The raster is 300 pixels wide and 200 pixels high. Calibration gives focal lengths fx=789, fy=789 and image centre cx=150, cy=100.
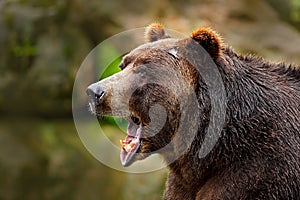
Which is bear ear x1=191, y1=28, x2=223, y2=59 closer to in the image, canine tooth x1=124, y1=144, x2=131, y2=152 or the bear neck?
the bear neck

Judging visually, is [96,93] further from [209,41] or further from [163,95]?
[209,41]

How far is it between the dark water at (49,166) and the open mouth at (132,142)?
477 centimetres

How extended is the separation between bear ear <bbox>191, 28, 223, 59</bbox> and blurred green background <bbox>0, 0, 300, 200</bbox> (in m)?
4.88

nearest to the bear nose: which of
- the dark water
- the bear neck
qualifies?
the bear neck

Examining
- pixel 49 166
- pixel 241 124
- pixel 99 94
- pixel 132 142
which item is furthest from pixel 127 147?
pixel 49 166

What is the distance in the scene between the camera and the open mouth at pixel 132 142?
15.0 ft

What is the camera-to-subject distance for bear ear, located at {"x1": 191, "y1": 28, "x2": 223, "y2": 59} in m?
4.49

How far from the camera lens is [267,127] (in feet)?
14.9

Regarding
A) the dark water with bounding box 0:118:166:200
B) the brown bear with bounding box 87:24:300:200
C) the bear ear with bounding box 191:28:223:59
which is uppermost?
the bear ear with bounding box 191:28:223:59

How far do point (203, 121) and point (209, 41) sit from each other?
0.46 metres

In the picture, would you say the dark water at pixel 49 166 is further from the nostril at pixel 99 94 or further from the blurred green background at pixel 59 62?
the nostril at pixel 99 94

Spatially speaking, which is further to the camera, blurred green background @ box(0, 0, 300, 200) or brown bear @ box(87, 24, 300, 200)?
blurred green background @ box(0, 0, 300, 200)

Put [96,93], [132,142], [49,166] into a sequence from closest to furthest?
[96,93] → [132,142] → [49,166]

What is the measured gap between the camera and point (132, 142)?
4602 mm
